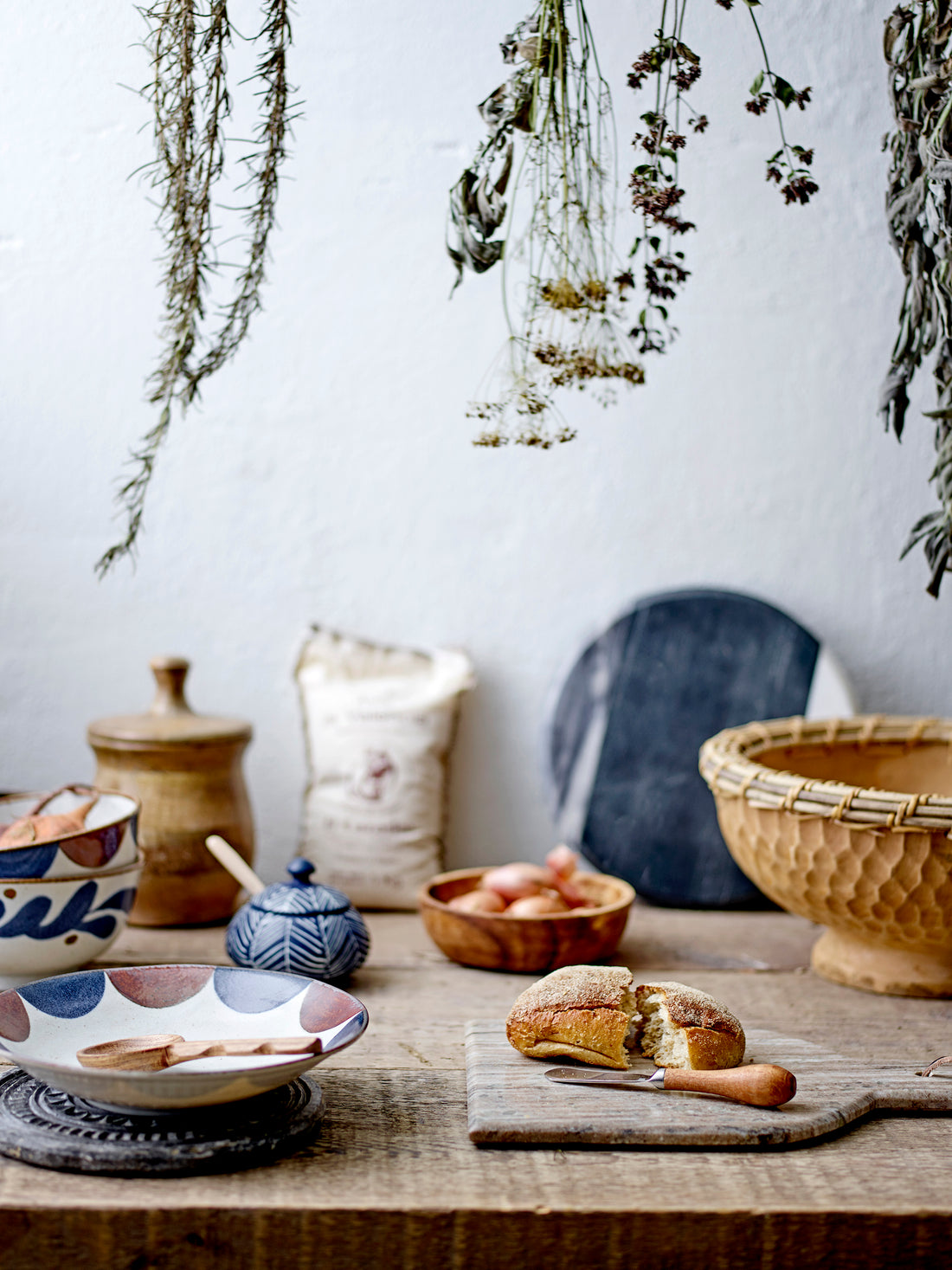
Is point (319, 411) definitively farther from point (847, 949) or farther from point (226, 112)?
point (847, 949)

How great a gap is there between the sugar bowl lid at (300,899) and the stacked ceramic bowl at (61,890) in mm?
130

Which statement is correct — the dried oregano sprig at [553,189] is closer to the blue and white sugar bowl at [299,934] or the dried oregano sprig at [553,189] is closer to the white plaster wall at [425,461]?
the white plaster wall at [425,461]

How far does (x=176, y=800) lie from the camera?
4.44 ft

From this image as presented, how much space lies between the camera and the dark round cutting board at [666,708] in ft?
4.94

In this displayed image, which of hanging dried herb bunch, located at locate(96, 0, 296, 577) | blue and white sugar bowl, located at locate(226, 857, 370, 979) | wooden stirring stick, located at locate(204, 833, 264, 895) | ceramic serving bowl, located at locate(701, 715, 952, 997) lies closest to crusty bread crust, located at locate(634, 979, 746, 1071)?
ceramic serving bowl, located at locate(701, 715, 952, 997)

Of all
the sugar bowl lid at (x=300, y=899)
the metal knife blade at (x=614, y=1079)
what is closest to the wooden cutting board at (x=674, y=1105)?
the metal knife blade at (x=614, y=1079)

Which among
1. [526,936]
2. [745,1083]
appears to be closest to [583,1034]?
[745,1083]

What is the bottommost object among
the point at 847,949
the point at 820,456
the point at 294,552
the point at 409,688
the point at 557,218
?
the point at 847,949

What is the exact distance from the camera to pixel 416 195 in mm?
1436

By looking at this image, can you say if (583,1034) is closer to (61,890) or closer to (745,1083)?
(745,1083)

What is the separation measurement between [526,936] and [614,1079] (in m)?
0.29

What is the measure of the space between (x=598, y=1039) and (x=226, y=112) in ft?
2.95

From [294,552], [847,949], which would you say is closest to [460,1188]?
[847,949]

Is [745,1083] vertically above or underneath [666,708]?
underneath
